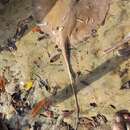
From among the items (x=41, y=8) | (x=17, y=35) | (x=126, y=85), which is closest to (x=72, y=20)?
Result: (x=41, y=8)

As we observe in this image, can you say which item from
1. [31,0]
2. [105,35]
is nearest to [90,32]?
[105,35]

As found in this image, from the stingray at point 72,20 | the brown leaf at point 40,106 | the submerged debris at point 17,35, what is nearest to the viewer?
the brown leaf at point 40,106

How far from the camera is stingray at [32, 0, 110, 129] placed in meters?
6.09

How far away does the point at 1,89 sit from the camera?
610 cm

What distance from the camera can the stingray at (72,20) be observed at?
609 centimetres

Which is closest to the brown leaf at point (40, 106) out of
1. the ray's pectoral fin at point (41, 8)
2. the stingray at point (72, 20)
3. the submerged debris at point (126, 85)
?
the stingray at point (72, 20)

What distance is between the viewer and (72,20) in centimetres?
613

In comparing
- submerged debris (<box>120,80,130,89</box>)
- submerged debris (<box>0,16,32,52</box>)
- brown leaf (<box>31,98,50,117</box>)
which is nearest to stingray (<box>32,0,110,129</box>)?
submerged debris (<box>0,16,32,52</box>)

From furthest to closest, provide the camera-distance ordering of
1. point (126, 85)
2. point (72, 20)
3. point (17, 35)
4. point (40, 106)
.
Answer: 1. point (17, 35)
2. point (72, 20)
3. point (40, 106)
4. point (126, 85)

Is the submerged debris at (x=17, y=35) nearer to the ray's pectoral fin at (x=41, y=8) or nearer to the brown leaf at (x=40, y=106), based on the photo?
the ray's pectoral fin at (x=41, y=8)

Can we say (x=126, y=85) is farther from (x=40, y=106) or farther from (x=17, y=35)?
(x=17, y=35)

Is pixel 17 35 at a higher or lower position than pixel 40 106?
higher

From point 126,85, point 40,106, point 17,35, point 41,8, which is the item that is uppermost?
point 41,8

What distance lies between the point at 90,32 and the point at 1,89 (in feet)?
4.93
